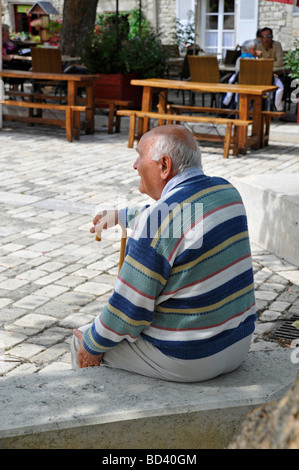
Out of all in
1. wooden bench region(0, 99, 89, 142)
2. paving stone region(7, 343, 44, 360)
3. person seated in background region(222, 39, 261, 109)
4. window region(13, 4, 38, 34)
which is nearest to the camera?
paving stone region(7, 343, 44, 360)

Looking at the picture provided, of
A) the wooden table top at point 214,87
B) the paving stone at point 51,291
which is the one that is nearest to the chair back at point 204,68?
the wooden table top at point 214,87

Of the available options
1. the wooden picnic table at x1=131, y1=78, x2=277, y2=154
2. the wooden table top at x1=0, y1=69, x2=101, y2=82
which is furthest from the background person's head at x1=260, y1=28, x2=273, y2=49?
the wooden table top at x1=0, y1=69, x2=101, y2=82

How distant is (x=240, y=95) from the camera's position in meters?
10.4

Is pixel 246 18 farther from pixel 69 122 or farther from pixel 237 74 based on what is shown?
pixel 69 122

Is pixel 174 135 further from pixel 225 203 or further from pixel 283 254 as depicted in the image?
pixel 283 254

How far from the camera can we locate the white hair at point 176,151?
2.71m

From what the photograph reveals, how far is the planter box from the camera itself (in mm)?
12938

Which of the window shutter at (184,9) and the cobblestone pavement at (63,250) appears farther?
the window shutter at (184,9)

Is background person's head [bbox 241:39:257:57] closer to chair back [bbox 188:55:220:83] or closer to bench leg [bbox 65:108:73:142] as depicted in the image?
chair back [bbox 188:55:220:83]

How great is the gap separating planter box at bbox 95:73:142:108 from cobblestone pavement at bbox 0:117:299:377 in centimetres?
207

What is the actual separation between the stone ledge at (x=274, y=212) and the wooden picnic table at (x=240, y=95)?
3.76 meters

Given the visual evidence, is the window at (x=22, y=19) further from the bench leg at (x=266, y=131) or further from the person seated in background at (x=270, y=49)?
the bench leg at (x=266, y=131)

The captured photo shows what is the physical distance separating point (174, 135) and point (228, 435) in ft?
3.54

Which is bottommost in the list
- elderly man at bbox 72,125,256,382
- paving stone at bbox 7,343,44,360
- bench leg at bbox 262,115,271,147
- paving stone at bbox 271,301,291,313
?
paving stone at bbox 271,301,291,313
